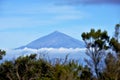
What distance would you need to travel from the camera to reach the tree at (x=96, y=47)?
4716cm

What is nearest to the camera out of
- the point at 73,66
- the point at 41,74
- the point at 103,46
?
the point at 73,66

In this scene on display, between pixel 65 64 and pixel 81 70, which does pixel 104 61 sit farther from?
pixel 65 64

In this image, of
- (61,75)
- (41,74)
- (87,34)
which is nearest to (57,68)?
(61,75)

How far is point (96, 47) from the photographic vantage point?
4878cm

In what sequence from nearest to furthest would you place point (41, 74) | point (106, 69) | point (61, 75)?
point (61, 75), point (106, 69), point (41, 74)

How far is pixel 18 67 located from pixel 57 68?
67.0 ft

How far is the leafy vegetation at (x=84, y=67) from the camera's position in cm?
4044

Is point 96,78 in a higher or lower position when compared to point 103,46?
lower

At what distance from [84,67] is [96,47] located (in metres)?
2.72

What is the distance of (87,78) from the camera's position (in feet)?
158

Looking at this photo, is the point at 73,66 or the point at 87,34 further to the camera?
the point at 87,34

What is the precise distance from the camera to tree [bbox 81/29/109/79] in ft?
155

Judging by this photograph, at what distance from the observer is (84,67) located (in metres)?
47.7

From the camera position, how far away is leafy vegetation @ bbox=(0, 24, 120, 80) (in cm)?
4044
